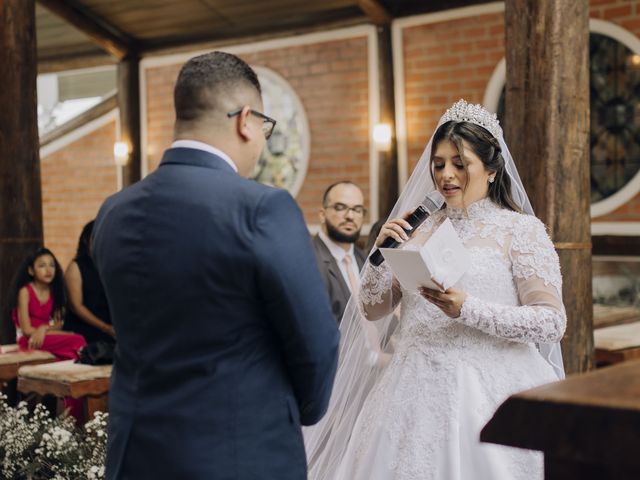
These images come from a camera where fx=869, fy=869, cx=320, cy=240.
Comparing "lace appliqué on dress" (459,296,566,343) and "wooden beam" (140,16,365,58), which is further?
"wooden beam" (140,16,365,58)

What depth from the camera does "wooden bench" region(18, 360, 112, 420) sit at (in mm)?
4410

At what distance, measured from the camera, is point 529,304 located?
2.58 metres

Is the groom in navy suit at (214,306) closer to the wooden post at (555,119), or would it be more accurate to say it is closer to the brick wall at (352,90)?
the wooden post at (555,119)

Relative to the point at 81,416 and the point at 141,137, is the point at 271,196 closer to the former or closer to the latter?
the point at 81,416

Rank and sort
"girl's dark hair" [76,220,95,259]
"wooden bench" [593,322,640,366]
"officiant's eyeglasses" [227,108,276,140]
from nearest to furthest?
1. "officiant's eyeglasses" [227,108,276,140]
2. "wooden bench" [593,322,640,366]
3. "girl's dark hair" [76,220,95,259]

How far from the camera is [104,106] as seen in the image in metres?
10.1

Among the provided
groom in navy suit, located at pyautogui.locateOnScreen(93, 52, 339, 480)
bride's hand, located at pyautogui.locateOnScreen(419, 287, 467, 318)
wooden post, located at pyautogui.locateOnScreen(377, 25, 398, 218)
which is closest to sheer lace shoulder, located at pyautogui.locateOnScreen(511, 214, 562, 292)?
bride's hand, located at pyautogui.locateOnScreen(419, 287, 467, 318)

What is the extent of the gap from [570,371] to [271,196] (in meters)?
2.34

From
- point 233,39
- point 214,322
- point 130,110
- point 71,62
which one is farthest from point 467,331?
point 71,62

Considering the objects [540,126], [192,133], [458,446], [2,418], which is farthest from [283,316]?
[2,418]

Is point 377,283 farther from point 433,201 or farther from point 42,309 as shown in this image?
point 42,309

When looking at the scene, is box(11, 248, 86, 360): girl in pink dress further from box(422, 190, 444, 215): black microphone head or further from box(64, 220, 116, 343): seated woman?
box(422, 190, 444, 215): black microphone head

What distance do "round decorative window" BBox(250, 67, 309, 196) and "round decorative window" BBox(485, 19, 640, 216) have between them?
9.36 ft

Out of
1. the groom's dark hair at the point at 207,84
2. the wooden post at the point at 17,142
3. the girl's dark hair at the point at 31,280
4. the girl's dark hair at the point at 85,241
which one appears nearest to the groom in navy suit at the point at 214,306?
the groom's dark hair at the point at 207,84
